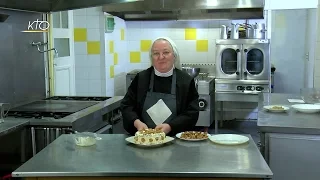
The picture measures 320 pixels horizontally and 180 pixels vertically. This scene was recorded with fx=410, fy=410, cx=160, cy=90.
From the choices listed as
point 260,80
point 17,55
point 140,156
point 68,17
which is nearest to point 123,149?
point 140,156

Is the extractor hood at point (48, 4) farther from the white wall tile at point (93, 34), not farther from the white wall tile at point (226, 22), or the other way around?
the white wall tile at point (226, 22)

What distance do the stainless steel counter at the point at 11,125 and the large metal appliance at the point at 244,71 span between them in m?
3.34

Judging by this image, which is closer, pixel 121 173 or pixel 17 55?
pixel 121 173

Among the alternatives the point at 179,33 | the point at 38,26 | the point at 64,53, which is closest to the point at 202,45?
the point at 179,33

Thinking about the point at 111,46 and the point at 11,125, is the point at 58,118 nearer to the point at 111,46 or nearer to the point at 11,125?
the point at 11,125

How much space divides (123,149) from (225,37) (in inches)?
159

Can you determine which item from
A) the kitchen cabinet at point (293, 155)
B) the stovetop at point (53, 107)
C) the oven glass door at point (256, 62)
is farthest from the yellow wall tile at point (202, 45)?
the kitchen cabinet at point (293, 155)

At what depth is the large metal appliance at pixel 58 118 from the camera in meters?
2.75

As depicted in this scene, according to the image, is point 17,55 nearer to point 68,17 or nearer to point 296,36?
point 68,17

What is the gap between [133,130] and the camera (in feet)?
8.77

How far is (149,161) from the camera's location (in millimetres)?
1852

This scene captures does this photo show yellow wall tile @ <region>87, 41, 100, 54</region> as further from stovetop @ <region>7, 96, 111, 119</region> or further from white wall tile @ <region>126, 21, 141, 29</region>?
stovetop @ <region>7, 96, 111, 119</region>

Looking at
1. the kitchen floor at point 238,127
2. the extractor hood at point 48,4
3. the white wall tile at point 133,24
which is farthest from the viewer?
the white wall tile at point 133,24

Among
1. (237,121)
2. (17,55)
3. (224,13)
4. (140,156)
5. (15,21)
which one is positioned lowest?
(237,121)
